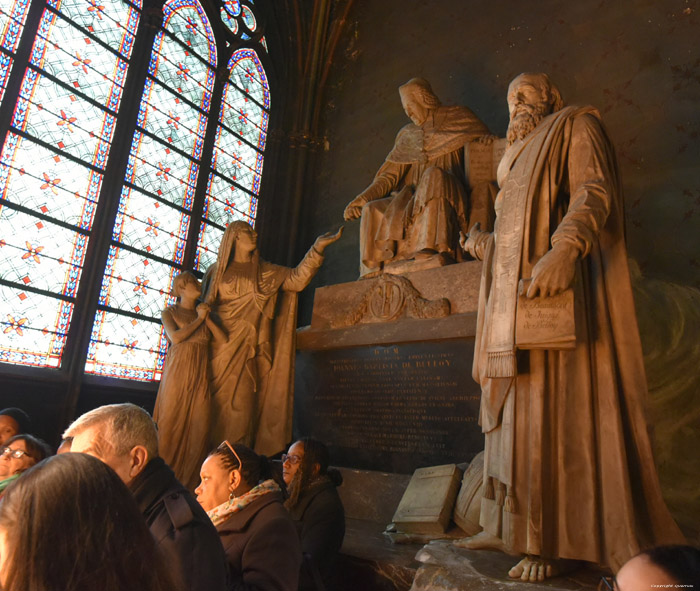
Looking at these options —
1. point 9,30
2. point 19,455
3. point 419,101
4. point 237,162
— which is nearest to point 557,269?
point 19,455

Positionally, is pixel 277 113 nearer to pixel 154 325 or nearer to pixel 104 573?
pixel 154 325

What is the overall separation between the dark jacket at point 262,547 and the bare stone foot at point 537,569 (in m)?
0.85

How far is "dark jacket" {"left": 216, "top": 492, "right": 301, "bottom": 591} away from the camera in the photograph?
68.7 inches

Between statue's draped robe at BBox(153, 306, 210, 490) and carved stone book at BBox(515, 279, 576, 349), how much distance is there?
3266 millimetres

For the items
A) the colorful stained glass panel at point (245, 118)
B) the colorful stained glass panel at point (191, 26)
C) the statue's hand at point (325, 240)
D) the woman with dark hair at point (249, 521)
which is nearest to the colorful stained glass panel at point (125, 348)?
the statue's hand at point (325, 240)

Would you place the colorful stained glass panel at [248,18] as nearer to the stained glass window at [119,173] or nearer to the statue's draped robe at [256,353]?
the stained glass window at [119,173]

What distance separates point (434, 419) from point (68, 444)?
2947 mm

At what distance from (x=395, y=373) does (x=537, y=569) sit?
2468 mm

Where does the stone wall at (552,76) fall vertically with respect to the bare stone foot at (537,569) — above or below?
above

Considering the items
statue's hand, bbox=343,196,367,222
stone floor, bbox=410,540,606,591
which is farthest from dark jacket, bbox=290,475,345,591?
statue's hand, bbox=343,196,367,222

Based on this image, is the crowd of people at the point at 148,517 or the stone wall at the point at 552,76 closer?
the crowd of people at the point at 148,517

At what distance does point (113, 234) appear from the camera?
22.6 feet

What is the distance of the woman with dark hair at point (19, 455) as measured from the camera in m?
2.63

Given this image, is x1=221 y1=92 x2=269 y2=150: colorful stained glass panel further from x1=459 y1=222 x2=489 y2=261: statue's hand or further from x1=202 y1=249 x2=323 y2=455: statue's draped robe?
x1=459 y1=222 x2=489 y2=261: statue's hand
